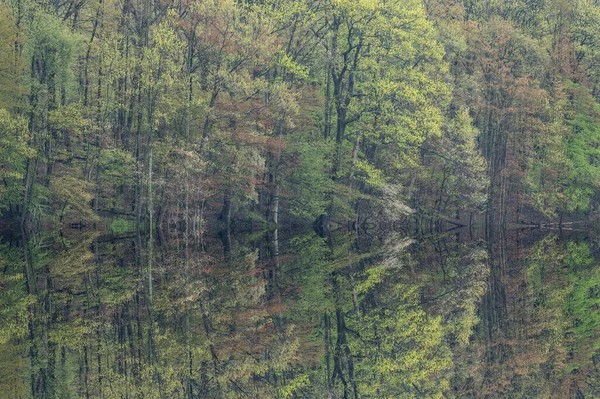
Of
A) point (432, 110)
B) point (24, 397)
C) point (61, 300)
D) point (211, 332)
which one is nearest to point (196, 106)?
point (432, 110)

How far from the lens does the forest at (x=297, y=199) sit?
50.1ft

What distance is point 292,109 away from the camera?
45188 mm

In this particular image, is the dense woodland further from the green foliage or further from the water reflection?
the water reflection

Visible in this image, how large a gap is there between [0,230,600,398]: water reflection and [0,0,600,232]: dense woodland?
9.59 m

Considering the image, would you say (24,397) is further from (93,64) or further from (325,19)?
(325,19)

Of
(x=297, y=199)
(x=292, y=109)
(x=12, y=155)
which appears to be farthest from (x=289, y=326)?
(x=297, y=199)

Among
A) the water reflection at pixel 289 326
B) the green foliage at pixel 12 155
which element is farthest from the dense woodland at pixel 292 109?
the water reflection at pixel 289 326

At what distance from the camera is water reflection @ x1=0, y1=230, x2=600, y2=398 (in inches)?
535

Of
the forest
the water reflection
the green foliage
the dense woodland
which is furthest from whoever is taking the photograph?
the dense woodland

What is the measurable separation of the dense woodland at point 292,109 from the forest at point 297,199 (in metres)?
0.18

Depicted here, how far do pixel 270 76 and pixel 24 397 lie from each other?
38322mm

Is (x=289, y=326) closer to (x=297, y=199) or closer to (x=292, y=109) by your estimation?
(x=292, y=109)

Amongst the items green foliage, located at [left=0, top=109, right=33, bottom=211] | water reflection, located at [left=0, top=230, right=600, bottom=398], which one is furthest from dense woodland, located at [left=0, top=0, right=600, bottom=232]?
water reflection, located at [left=0, top=230, right=600, bottom=398]

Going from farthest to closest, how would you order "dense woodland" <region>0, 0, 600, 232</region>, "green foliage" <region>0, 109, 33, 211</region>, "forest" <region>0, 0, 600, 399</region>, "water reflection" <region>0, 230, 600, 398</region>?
"dense woodland" <region>0, 0, 600, 232</region> → "green foliage" <region>0, 109, 33, 211</region> → "forest" <region>0, 0, 600, 399</region> → "water reflection" <region>0, 230, 600, 398</region>
